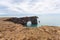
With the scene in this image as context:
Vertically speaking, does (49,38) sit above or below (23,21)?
above

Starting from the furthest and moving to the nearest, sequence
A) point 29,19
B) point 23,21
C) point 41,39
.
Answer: point 29,19, point 23,21, point 41,39

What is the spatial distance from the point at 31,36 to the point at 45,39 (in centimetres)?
89

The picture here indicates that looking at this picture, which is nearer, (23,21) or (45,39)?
(45,39)

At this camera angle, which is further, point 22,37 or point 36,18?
point 36,18

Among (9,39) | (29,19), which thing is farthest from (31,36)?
(29,19)

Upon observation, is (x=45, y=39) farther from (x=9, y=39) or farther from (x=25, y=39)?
(x=9, y=39)

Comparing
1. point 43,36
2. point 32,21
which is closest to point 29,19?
point 32,21

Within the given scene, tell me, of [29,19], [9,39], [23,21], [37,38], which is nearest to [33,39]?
[37,38]

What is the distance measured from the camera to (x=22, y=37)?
659cm

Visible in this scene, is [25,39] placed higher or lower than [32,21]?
higher

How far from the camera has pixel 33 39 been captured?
638 cm

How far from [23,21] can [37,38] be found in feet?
134

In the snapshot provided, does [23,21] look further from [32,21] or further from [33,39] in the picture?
[33,39]

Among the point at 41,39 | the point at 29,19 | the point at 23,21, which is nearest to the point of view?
the point at 41,39
